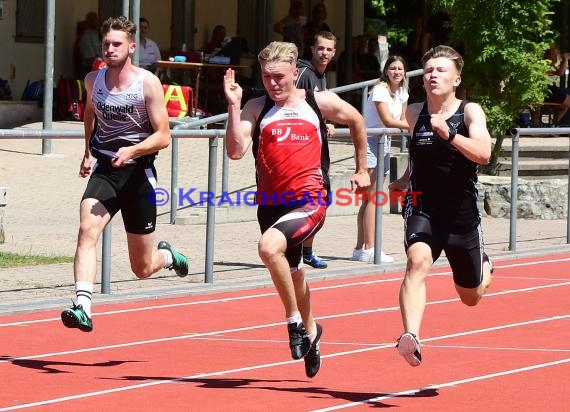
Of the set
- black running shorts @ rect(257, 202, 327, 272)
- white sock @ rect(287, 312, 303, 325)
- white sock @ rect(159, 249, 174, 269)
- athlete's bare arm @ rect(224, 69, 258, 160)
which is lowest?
white sock @ rect(287, 312, 303, 325)

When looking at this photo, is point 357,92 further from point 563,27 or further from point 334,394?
point 334,394

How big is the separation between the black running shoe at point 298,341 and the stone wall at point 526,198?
11989mm

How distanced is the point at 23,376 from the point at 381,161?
6731 millimetres

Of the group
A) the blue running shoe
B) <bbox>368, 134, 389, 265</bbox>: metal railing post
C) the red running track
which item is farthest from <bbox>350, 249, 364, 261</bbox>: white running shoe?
the red running track

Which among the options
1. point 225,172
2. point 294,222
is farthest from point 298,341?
point 225,172

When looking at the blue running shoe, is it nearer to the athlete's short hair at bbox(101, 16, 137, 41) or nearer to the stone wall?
the athlete's short hair at bbox(101, 16, 137, 41)

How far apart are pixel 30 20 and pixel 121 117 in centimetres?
1651

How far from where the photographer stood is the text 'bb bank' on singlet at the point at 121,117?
392 inches

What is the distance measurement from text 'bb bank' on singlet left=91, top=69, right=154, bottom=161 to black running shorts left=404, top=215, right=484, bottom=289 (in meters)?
2.01

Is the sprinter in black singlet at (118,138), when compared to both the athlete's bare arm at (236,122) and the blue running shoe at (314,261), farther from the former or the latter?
the blue running shoe at (314,261)

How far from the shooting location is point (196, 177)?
1755 centimetres

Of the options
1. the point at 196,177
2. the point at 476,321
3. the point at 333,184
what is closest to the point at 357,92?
A: the point at 333,184

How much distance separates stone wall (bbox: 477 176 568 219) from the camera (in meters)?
20.6

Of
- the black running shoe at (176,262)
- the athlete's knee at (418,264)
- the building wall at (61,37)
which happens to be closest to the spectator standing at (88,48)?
the building wall at (61,37)
